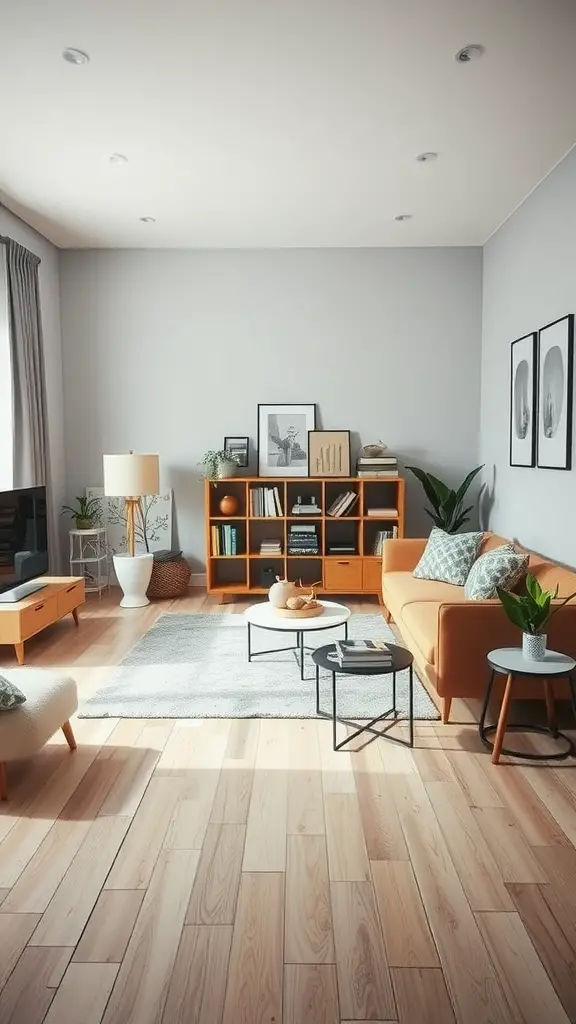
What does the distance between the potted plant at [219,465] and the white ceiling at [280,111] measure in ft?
5.60

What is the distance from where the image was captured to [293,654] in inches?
172

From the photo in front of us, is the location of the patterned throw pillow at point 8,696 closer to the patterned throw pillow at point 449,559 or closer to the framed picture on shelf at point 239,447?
the patterned throw pillow at point 449,559

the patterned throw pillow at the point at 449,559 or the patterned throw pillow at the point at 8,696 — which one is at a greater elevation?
the patterned throw pillow at the point at 449,559

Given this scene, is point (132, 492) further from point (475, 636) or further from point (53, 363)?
point (475, 636)

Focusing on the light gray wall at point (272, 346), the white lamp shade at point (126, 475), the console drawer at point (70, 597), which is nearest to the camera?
the console drawer at point (70, 597)

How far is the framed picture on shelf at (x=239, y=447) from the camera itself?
20.3 feet

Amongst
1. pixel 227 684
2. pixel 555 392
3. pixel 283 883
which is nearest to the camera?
pixel 283 883

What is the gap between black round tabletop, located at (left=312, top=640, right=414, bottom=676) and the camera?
299 cm

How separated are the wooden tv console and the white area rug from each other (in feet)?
1.87

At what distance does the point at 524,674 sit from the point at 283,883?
1.20 meters

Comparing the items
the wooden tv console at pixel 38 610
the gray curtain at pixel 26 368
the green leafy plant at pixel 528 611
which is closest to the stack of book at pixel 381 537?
A: the wooden tv console at pixel 38 610

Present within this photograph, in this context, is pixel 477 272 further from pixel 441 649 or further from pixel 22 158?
pixel 441 649

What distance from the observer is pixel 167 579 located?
602cm

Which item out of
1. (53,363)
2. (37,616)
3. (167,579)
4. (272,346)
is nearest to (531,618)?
(37,616)
